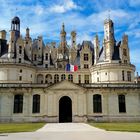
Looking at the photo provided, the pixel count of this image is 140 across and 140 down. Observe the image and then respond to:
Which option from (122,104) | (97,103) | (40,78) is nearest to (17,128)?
(97,103)

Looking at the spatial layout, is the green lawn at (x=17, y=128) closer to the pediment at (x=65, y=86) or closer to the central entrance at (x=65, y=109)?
the pediment at (x=65, y=86)

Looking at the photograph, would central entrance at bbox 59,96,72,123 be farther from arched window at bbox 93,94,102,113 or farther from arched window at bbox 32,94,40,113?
arched window at bbox 93,94,102,113

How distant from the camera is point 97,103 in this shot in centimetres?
5262

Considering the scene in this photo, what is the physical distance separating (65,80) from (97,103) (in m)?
8.67

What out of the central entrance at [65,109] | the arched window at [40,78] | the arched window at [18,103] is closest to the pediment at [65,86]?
the central entrance at [65,109]

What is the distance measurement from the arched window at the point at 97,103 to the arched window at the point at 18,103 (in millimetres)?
15848

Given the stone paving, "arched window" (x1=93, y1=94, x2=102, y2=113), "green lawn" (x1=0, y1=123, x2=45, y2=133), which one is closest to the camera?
the stone paving

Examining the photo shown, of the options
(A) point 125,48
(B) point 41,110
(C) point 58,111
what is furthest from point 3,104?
(A) point 125,48

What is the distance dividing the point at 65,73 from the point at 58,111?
17.1 meters

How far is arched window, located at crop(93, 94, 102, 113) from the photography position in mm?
52225

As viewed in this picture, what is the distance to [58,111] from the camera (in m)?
51.4

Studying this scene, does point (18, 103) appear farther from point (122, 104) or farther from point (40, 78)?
point (122, 104)

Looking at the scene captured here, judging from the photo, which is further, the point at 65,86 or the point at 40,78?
the point at 40,78

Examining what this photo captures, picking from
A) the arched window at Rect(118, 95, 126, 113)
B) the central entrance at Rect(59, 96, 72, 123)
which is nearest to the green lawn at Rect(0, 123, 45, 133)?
the central entrance at Rect(59, 96, 72, 123)
